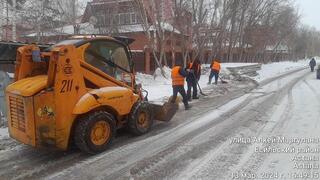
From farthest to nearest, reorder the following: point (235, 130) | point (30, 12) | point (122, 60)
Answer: point (30, 12)
point (235, 130)
point (122, 60)

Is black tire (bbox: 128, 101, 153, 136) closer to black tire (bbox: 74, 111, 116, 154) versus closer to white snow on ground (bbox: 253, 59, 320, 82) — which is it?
black tire (bbox: 74, 111, 116, 154)

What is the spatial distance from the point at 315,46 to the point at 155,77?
5175 inches

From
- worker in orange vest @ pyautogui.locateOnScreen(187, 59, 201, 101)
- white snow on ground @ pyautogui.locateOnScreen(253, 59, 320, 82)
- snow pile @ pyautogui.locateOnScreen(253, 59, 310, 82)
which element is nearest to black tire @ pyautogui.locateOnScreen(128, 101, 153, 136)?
worker in orange vest @ pyautogui.locateOnScreen(187, 59, 201, 101)

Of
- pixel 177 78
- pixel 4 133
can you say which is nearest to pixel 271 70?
pixel 177 78

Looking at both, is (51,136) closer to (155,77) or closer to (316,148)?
(316,148)

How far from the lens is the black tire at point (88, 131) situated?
719cm

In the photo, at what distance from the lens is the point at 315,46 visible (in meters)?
143

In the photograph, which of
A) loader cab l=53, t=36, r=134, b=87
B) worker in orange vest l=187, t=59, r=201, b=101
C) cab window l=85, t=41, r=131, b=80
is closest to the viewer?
loader cab l=53, t=36, r=134, b=87

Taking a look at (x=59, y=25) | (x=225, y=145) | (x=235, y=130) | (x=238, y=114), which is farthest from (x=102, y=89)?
(x=59, y=25)

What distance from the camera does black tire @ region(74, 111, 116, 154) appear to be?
7.19m

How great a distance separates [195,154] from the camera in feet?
23.9

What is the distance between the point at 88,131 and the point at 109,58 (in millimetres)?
1660

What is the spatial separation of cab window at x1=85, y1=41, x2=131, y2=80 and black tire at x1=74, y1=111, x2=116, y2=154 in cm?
95

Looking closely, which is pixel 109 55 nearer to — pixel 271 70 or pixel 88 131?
pixel 88 131
